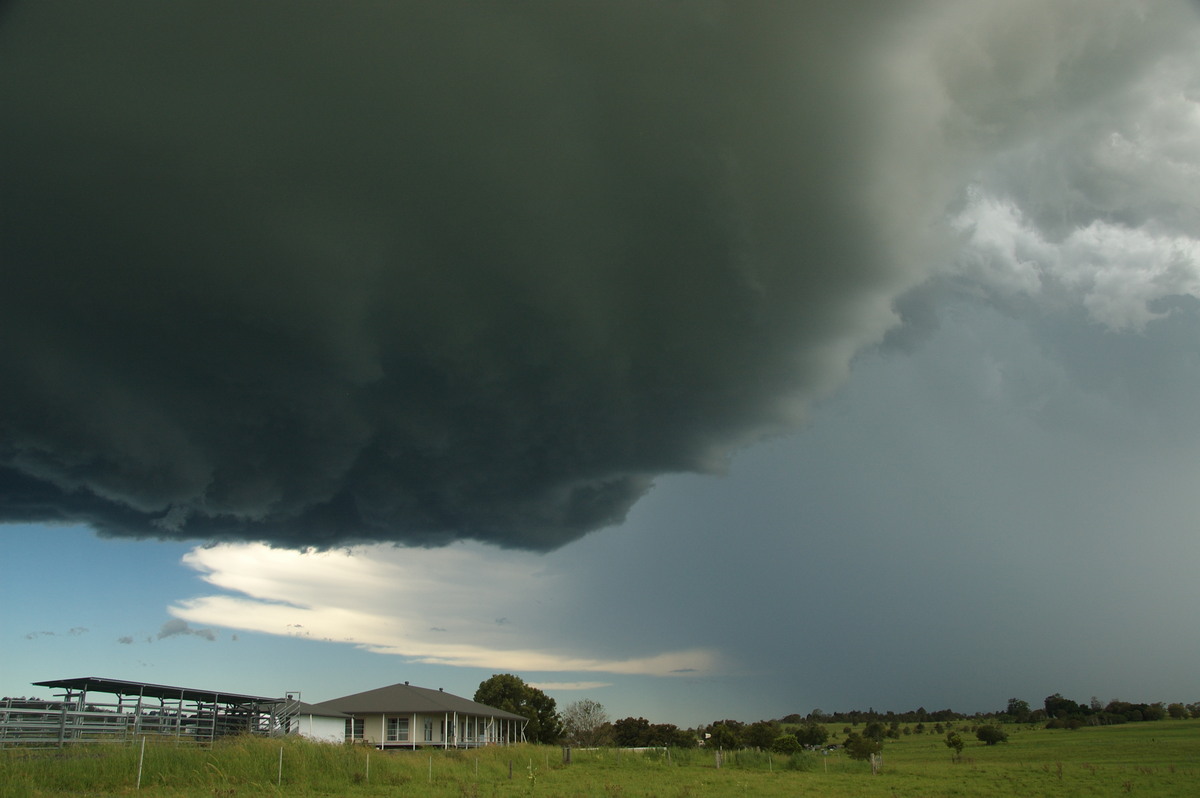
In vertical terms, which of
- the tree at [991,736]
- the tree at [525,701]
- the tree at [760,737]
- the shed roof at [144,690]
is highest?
the shed roof at [144,690]

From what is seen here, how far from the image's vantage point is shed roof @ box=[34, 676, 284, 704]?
3105 centimetres

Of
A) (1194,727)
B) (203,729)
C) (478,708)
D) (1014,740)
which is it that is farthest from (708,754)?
(1194,727)

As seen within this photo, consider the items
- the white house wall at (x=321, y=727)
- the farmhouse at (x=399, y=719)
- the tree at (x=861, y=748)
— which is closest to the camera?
the white house wall at (x=321, y=727)

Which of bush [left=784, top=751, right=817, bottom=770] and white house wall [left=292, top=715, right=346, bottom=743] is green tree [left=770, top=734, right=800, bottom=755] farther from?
white house wall [left=292, top=715, right=346, bottom=743]

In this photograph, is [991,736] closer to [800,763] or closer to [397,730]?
[800,763]

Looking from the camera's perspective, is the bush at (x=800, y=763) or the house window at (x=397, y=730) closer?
→ the bush at (x=800, y=763)

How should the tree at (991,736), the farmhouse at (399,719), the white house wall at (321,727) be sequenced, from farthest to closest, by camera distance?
the tree at (991,736) → the farmhouse at (399,719) → the white house wall at (321,727)

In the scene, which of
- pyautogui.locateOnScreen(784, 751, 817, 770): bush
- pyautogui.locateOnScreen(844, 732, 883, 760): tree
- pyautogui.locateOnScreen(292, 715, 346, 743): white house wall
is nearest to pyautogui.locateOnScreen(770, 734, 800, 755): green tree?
pyautogui.locateOnScreen(844, 732, 883, 760): tree

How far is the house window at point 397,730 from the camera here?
2269 inches

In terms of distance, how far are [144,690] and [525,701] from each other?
57355 millimetres

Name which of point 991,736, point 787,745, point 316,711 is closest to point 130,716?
point 316,711

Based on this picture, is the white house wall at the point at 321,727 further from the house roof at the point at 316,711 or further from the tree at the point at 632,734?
the tree at the point at 632,734

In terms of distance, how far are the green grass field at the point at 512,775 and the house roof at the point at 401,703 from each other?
8.73 m

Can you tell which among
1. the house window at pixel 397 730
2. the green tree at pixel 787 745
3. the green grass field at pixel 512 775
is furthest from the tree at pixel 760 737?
the house window at pixel 397 730
